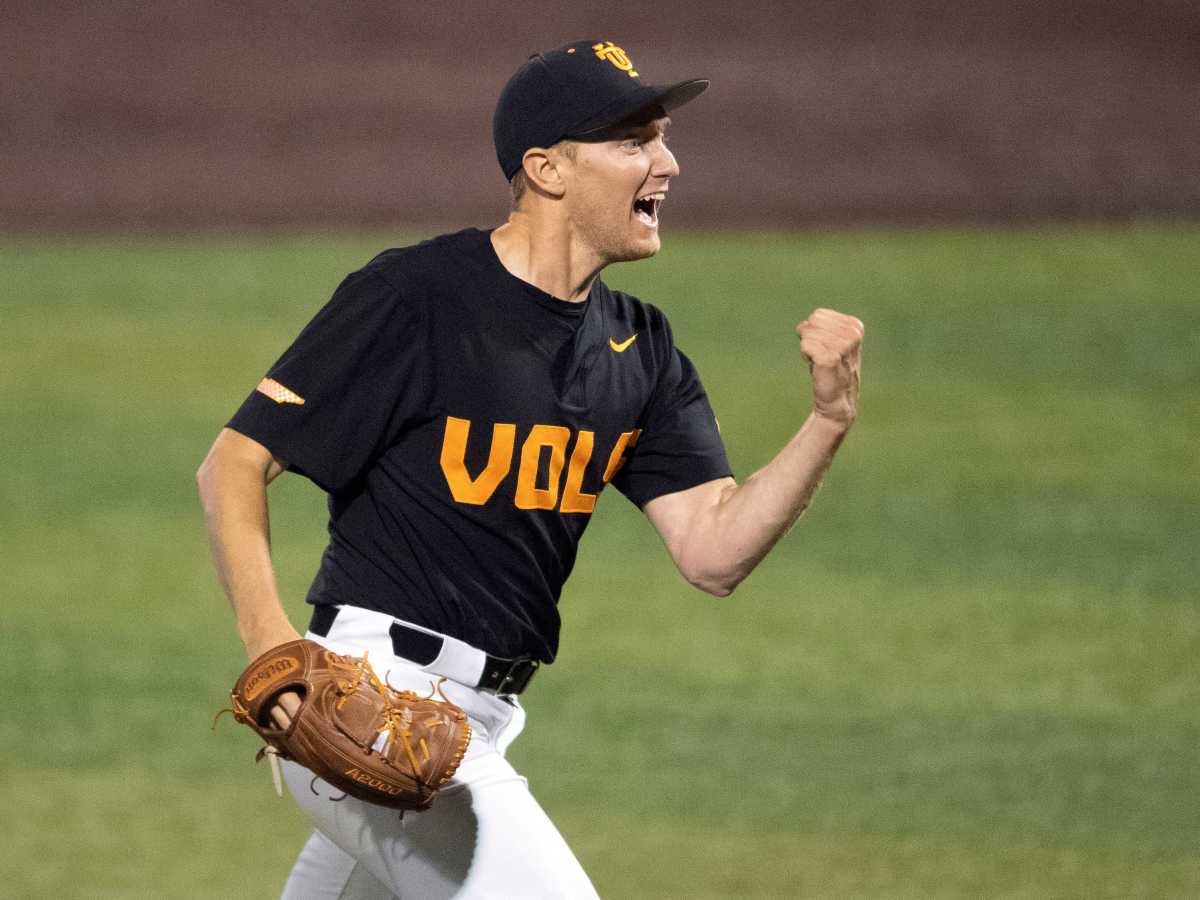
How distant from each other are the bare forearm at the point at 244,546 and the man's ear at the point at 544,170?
30.6 inches

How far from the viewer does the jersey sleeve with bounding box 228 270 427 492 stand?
10.5ft

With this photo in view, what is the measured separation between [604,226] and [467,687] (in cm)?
88

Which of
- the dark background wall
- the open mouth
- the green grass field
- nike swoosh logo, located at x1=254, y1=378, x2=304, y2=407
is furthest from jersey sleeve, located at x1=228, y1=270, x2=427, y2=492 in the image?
the dark background wall

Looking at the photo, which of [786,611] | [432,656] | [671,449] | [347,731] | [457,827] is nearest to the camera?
[347,731]

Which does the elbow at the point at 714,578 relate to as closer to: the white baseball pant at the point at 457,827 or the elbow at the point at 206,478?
the white baseball pant at the point at 457,827

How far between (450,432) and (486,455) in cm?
8

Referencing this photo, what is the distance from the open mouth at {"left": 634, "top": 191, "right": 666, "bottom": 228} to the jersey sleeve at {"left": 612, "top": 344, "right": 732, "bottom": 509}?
1.00 ft

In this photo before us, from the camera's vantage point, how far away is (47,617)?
8070 millimetres

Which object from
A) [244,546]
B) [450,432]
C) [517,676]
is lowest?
[517,676]

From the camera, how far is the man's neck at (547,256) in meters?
3.50

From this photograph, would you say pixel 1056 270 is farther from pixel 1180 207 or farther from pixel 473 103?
pixel 473 103

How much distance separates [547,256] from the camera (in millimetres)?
3498

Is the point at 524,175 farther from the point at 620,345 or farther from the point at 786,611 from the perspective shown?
the point at 786,611

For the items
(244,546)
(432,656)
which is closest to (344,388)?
(244,546)
